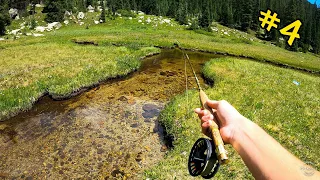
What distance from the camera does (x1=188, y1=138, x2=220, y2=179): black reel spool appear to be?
3.33 m

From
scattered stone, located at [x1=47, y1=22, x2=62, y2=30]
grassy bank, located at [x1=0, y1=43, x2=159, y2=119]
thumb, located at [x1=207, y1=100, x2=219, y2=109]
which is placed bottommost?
grassy bank, located at [x1=0, y1=43, x2=159, y2=119]

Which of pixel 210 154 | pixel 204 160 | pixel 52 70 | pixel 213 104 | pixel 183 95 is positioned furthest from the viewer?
pixel 52 70

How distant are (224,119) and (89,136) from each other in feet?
39.4

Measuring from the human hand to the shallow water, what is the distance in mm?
8016

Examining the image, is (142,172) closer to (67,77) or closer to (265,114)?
(265,114)

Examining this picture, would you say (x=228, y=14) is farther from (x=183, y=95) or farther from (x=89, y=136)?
(x=89, y=136)

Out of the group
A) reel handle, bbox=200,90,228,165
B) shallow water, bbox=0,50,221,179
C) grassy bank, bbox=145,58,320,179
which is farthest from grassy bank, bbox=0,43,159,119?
reel handle, bbox=200,90,228,165

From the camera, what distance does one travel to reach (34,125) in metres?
15.6

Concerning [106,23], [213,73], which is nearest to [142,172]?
[213,73]

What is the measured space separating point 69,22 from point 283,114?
3067 inches

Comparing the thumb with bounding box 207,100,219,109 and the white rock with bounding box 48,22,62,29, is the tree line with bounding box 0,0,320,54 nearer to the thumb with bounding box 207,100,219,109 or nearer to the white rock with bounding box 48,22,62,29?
the white rock with bounding box 48,22,62,29

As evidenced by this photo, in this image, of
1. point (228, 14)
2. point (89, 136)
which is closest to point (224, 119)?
point (89, 136)

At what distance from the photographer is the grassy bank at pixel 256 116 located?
35.8 feet

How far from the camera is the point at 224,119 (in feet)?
12.2
